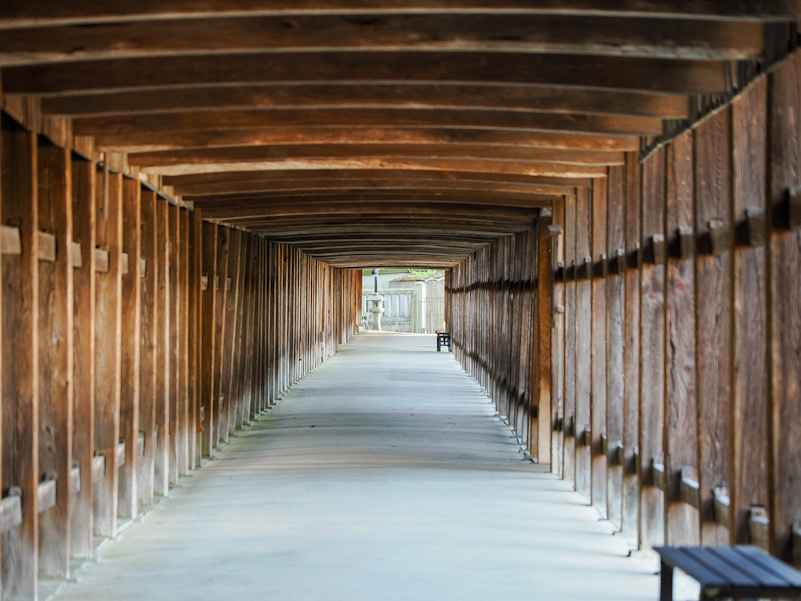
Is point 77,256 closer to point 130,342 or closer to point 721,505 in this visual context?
point 130,342

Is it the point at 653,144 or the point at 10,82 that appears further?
the point at 653,144

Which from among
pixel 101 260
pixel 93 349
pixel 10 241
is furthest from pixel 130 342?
pixel 10 241

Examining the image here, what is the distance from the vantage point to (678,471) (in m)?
4.93

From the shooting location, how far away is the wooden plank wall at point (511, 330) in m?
8.93

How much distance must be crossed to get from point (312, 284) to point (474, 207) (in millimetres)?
10295

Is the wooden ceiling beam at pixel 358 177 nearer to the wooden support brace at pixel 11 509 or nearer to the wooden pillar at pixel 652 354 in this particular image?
the wooden pillar at pixel 652 354

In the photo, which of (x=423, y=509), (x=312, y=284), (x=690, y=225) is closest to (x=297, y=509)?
(x=423, y=509)

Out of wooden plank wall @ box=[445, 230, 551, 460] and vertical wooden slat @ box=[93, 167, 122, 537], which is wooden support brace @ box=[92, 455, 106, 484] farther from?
wooden plank wall @ box=[445, 230, 551, 460]

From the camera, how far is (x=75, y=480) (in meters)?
5.30

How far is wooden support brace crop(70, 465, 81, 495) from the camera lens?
523 centimetres

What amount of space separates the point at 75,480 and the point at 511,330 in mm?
6953

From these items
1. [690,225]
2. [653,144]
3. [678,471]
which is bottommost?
[678,471]

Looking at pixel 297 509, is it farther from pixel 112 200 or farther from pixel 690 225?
pixel 690 225

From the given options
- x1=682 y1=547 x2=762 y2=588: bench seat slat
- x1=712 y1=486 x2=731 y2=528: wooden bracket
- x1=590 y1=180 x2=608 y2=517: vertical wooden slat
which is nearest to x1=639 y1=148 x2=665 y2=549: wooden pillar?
x1=712 y1=486 x2=731 y2=528: wooden bracket
